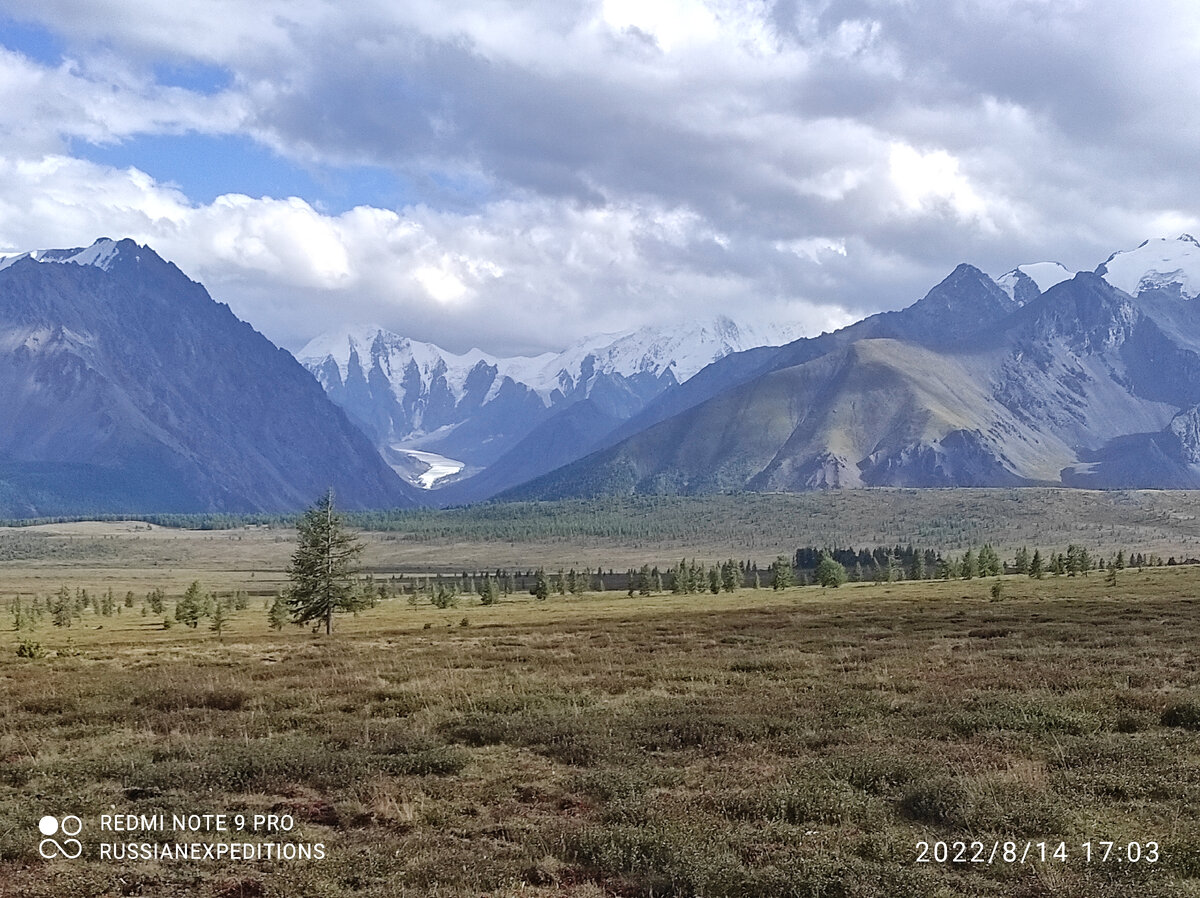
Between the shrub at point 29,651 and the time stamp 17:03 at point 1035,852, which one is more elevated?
the time stamp 17:03 at point 1035,852

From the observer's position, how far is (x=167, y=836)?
14.9 meters

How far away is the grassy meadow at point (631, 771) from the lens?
12789mm

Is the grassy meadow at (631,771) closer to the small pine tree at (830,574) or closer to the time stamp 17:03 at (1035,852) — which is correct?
the time stamp 17:03 at (1035,852)

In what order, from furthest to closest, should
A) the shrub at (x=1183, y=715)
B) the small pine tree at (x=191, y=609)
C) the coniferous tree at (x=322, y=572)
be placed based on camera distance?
the small pine tree at (x=191, y=609) < the coniferous tree at (x=322, y=572) < the shrub at (x=1183, y=715)

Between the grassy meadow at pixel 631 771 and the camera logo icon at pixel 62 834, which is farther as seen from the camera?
the camera logo icon at pixel 62 834

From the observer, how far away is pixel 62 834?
14883mm

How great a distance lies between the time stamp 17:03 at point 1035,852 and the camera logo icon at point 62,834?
13184mm

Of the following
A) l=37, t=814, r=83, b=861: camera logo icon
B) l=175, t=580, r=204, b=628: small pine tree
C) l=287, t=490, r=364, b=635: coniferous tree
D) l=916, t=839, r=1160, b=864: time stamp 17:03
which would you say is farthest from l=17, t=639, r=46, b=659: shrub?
l=175, t=580, r=204, b=628: small pine tree

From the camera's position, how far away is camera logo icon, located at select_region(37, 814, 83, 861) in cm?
1405

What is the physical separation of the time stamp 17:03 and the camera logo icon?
13184 mm

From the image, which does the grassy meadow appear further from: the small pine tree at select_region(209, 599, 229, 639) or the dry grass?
the small pine tree at select_region(209, 599, 229, 639)

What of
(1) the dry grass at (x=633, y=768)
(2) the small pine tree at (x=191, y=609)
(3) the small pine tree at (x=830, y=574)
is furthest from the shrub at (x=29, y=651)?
(3) the small pine tree at (x=830, y=574)

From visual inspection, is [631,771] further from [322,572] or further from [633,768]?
[322,572]

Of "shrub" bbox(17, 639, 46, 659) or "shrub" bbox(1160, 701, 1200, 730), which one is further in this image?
"shrub" bbox(17, 639, 46, 659)
